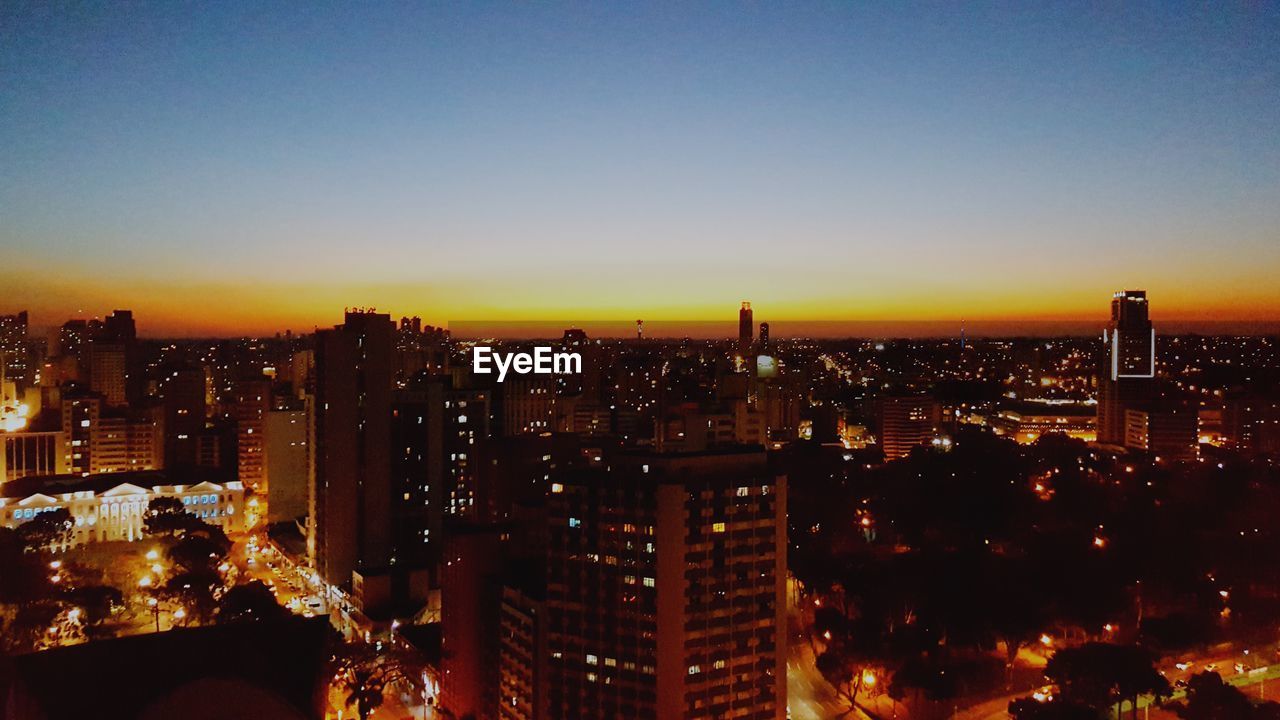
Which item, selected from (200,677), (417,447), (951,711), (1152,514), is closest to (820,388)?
(1152,514)

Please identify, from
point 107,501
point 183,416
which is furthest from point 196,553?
point 183,416

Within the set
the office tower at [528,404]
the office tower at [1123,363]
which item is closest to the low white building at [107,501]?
the office tower at [528,404]

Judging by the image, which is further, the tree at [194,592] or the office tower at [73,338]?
the office tower at [73,338]

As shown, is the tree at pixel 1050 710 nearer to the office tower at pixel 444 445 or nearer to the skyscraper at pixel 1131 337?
the office tower at pixel 444 445

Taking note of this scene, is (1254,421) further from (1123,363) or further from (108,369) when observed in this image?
(108,369)

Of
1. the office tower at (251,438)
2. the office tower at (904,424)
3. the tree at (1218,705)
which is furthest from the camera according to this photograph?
the office tower at (904,424)

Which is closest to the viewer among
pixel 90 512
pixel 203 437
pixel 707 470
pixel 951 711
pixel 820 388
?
pixel 707 470

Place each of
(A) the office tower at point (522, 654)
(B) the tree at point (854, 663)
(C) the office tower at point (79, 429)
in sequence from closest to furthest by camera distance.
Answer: (A) the office tower at point (522, 654), (B) the tree at point (854, 663), (C) the office tower at point (79, 429)

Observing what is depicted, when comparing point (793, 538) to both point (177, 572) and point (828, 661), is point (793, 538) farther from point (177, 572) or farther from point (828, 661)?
point (177, 572)
